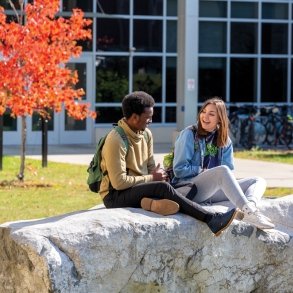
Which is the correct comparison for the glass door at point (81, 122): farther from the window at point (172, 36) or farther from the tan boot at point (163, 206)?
the tan boot at point (163, 206)

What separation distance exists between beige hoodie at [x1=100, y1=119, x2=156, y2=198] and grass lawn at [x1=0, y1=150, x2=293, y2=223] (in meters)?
3.57

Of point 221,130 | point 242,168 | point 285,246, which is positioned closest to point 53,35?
point 242,168

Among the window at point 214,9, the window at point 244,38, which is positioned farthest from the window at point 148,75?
the window at point 244,38

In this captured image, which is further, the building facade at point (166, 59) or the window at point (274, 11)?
the window at point (274, 11)

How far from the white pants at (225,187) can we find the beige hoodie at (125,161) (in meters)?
0.44

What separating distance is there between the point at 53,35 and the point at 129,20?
36.6 ft

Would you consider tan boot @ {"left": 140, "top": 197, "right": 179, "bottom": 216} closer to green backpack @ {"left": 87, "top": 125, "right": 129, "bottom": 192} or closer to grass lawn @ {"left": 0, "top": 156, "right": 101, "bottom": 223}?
green backpack @ {"left": 87, "top": 125, "right": 129, "bottom": 192}

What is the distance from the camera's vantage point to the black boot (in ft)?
23.6

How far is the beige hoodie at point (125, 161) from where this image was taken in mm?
7387

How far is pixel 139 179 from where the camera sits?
748 centimetres

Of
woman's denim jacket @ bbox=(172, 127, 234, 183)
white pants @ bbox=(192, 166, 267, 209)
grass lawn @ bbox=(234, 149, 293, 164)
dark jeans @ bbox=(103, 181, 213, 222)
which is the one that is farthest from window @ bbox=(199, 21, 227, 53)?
dark jeans @ bbox=(103, 181, 213, 222)

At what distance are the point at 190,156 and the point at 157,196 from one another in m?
0.98

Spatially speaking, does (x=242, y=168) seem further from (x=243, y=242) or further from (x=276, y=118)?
(x=243, y=242)

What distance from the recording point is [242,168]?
18359 mm
